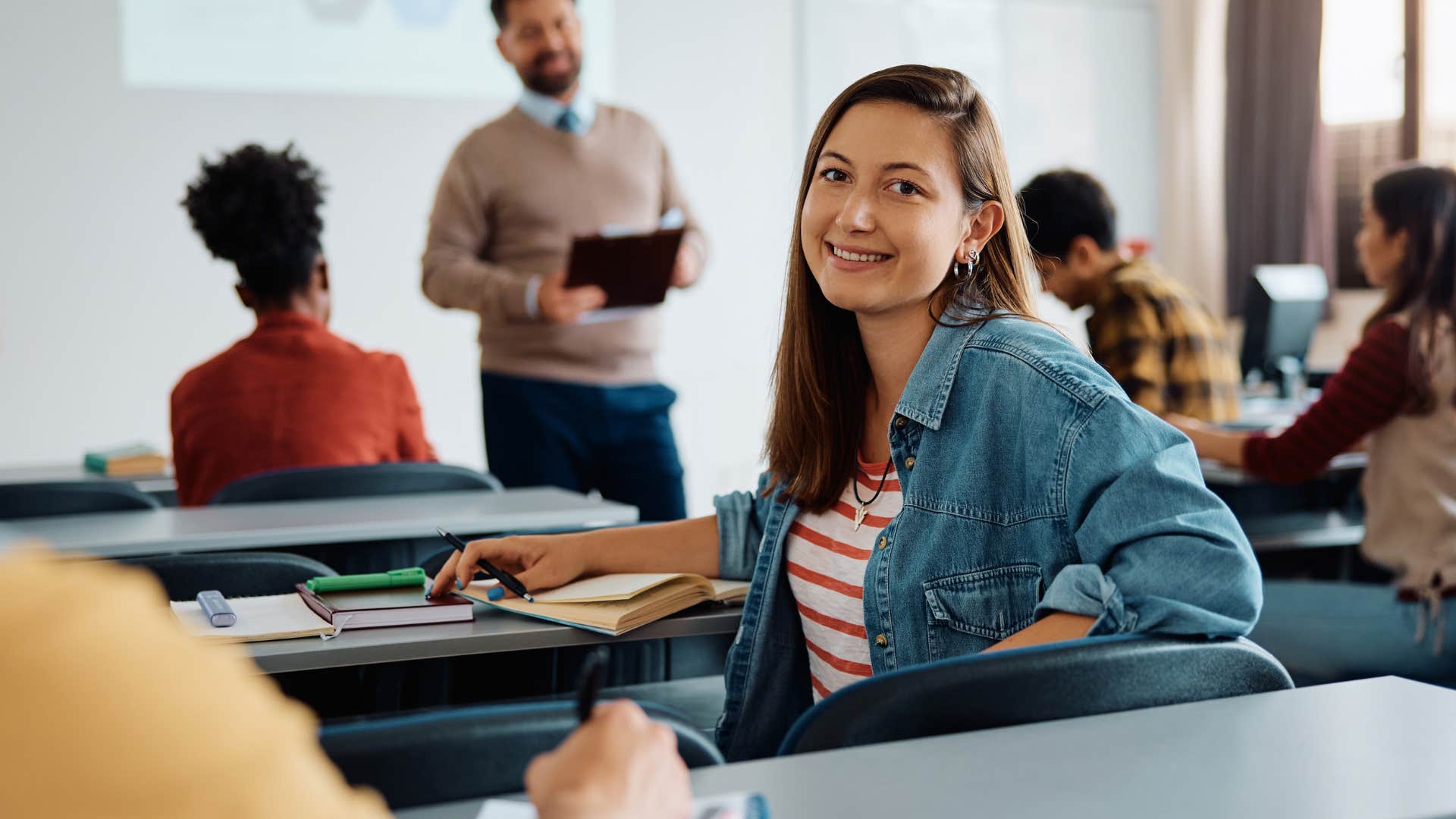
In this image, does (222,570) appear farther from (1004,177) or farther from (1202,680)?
(1202,680)

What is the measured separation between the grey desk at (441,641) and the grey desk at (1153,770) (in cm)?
53

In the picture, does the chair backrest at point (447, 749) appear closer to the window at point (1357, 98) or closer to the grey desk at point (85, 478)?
the grey desk at point (85, 478)

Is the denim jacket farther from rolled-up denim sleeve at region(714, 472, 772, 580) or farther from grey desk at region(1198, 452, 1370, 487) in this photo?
grey desk at region(1198, 452, 1370, 487)

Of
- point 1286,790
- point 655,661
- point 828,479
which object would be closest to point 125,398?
point 655,661

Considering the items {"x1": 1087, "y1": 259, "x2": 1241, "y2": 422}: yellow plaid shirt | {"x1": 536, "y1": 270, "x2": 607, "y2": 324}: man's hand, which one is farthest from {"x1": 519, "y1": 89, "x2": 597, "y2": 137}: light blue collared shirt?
{"x1": 1087, "y1": 259, "x2": 1241, "y2": 422}: yellow plaid shirt

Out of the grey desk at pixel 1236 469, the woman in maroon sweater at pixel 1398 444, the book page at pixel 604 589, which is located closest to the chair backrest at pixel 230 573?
the book page at pixel 604 589

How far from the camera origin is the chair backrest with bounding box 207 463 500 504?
240 cm

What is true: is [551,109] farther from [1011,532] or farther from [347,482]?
[1011,532]

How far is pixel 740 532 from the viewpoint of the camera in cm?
168

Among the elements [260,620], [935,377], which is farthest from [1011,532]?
[260,620]

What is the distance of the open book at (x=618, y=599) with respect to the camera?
143cm

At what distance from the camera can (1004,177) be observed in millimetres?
1535

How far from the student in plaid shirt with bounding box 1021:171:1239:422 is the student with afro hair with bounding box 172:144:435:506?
1.49m

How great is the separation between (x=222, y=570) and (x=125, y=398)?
3.71m
